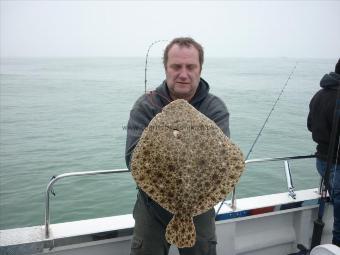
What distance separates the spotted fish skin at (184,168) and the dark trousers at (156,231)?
51 cm

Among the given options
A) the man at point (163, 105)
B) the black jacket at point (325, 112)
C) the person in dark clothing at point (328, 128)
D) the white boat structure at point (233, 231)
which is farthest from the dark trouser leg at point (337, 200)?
the man at point (163, 105)

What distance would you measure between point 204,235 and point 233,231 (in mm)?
1478

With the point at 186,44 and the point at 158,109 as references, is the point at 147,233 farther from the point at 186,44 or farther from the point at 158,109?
the point at 186,44

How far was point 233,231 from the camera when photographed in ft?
13.6

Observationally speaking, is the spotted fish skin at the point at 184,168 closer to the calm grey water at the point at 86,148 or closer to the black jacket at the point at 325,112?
the black jacket at the point at 325,112

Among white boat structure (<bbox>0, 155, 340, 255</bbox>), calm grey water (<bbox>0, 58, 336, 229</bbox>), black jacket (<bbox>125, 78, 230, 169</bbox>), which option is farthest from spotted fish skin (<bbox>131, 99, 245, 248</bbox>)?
calm grey water (<bbox>0, 58, 336, 229</bbox>)

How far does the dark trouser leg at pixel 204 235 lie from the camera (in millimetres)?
2789

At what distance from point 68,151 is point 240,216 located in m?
13.2

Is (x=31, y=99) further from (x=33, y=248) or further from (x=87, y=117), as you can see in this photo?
(x=33, y=248)

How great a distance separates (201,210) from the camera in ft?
7.33

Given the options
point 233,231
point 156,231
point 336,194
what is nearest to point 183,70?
point 156,231

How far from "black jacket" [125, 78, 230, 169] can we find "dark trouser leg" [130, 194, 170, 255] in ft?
1.45

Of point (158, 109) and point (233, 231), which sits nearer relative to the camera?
point (158, 109)

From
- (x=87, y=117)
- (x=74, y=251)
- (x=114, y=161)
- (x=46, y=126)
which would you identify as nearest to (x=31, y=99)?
(x=87, y=117)
